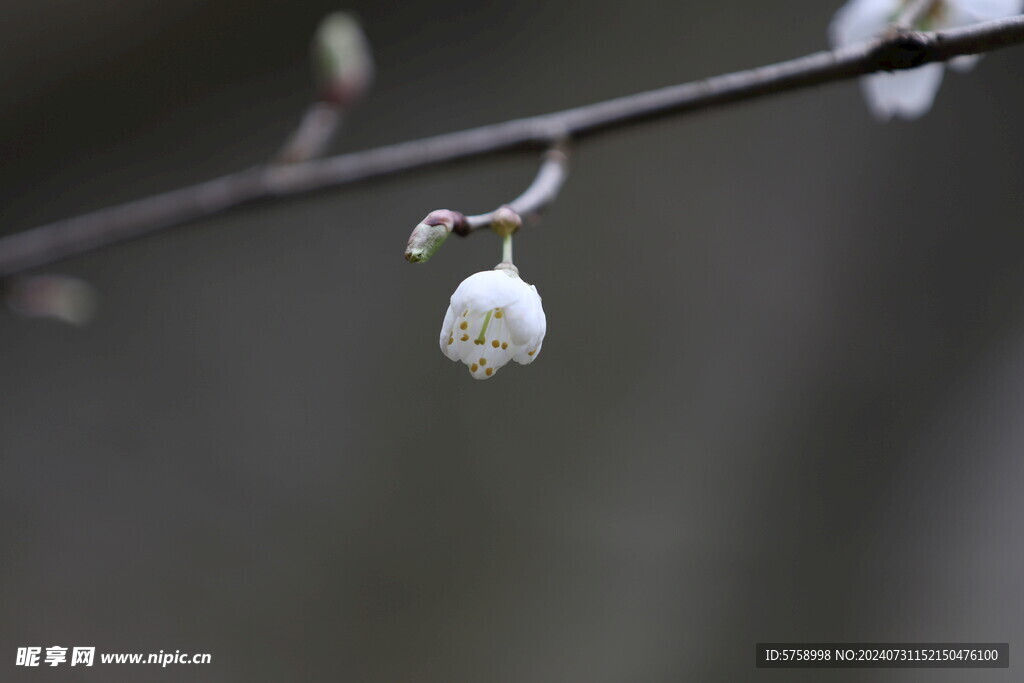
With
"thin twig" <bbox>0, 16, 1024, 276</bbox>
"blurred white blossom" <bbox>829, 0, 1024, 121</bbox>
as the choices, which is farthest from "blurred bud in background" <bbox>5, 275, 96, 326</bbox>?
"blurred white blossom" <bbox>829, 0, 1024, 121</bbox>

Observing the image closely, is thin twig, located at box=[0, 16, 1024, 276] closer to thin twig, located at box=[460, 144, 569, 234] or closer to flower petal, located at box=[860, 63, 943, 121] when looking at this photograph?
thin twig, located at box=[460, 144, 569, 234]

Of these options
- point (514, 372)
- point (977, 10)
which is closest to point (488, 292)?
point (977, 10)

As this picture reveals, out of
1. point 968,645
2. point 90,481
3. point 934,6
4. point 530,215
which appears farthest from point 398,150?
point 90,481

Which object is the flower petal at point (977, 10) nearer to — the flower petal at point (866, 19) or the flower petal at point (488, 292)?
the flower petal at point (866, 19)

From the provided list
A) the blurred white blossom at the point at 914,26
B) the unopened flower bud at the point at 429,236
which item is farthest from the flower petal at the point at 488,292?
the blurred white blossom at the point at 914,26

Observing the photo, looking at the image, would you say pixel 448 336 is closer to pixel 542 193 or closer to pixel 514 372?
pixel 542 193

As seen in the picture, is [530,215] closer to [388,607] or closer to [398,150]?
[398,150]
